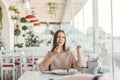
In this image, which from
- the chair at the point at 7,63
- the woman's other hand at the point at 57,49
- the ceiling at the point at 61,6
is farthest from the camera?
the ceiling at the point at 61,6

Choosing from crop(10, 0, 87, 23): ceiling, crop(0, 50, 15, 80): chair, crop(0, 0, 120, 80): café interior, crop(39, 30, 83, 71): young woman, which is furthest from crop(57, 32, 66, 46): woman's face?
crop(10, 0, 87, 23): ceiling

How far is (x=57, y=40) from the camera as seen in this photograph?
266 centimetres

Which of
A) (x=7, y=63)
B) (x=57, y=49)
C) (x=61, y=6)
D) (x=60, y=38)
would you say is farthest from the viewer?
(x=61, y=6)

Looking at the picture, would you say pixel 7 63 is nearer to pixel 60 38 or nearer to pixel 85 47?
pixel 85 47

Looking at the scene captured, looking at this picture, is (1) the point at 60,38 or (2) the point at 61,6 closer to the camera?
(1) the point at 60,38

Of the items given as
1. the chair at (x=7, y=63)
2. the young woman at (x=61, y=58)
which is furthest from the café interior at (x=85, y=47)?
the young woman at (x=61, y=58)

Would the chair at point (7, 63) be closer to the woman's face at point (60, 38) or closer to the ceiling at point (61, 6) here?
the ceiling at point (61, 6)

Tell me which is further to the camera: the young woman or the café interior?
the young woman

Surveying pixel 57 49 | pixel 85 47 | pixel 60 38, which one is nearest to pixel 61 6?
pixel 85 47

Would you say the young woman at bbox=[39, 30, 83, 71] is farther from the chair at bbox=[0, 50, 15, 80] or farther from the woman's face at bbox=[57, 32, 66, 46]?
the chair at bbox=[0, 50, 15, 80]

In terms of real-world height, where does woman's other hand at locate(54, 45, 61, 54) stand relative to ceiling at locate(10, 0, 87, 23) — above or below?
below

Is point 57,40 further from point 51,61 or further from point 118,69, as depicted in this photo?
point 118,69

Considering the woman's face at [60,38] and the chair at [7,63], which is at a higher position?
the woman's face at [60,38]

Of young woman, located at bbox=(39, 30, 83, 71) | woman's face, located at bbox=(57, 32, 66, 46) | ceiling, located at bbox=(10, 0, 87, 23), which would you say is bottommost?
young woman, located at bbox=(39, 30, 83, 71)
